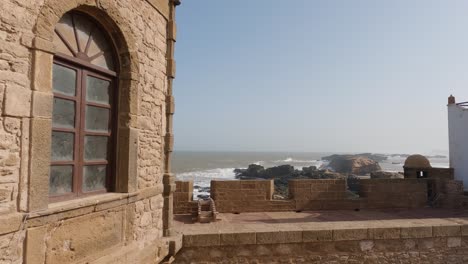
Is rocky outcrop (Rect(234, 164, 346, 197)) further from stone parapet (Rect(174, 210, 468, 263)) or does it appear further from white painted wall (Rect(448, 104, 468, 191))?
stone parapet (Rect(174, 210, 468, 263))

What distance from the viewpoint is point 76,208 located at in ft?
12.3

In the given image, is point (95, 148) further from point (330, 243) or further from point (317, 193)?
point (317, 193)

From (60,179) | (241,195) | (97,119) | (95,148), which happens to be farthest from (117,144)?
(241,195)

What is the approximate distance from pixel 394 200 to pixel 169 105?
7696 millimetres

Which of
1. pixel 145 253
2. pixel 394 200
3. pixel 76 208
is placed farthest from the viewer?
pixel 394 200

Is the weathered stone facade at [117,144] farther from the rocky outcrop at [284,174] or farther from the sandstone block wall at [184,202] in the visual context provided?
the rocky outcrop at [284,174]

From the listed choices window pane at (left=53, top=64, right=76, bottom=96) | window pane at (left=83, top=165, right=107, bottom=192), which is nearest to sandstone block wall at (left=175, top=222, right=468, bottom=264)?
window pane at (left=83, top=165, right=107, bottom=192)

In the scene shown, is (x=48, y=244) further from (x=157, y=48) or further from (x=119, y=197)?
(x=157, y=48)

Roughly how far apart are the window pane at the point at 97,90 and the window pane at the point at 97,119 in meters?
0.12

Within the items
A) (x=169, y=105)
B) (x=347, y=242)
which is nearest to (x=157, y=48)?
(x=169, y=105)

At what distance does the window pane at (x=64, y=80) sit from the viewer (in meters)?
3.74

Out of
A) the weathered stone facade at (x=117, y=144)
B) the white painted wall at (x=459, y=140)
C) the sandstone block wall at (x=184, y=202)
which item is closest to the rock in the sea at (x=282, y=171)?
the white painted wall at (x=459, y=140)

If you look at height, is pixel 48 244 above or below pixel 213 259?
above

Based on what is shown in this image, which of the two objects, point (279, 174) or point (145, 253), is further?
point (279, 174)
